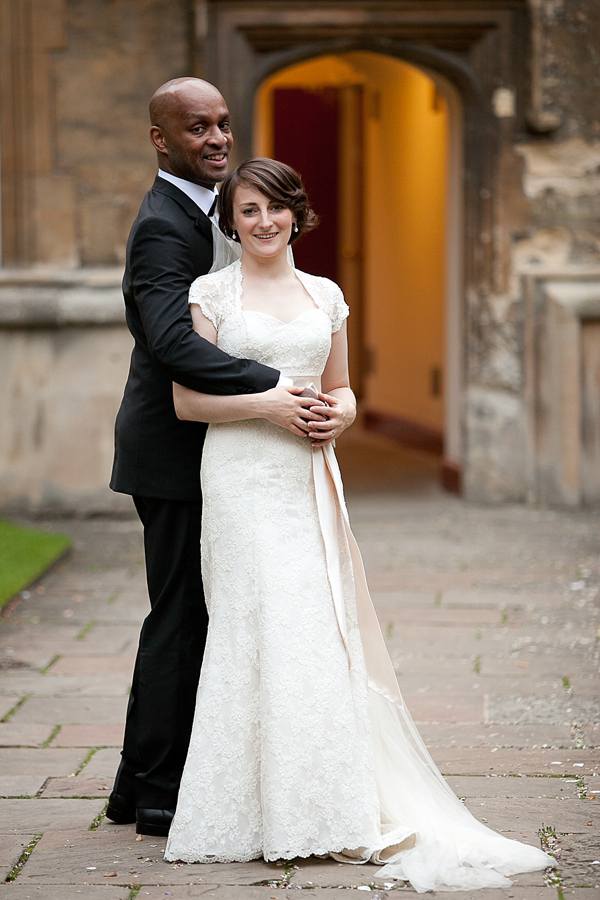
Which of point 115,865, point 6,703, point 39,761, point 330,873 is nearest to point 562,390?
point 6,703

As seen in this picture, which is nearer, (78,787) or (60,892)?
(60,892)

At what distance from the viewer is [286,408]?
312 centimetres

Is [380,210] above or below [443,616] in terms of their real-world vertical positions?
above

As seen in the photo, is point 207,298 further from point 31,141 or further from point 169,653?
point 31,141

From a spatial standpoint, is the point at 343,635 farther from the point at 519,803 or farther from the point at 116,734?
the point at 116,734

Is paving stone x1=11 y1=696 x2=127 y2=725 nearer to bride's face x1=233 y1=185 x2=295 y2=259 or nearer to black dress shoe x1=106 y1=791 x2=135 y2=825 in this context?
black dress shoe x1=106 y1=791 x2=135 y2=825

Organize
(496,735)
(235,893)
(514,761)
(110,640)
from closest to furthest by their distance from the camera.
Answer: (235,893)
(514,761)
(496,735)
(110,640)

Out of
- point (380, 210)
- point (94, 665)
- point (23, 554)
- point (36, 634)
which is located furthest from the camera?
point (380, 210)

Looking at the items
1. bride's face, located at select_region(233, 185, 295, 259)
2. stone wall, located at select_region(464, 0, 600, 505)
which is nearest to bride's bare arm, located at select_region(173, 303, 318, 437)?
bride's face, located at select_region(233, 185, 295, 259)

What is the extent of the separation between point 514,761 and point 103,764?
1.31 meters

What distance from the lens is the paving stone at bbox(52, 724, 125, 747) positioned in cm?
415

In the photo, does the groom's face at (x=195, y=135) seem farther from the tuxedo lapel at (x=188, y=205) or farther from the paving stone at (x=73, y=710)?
the paving stone at (x=73, y=710)

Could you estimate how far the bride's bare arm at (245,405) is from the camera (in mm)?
3125

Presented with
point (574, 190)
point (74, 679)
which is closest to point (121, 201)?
point (574, 190)
